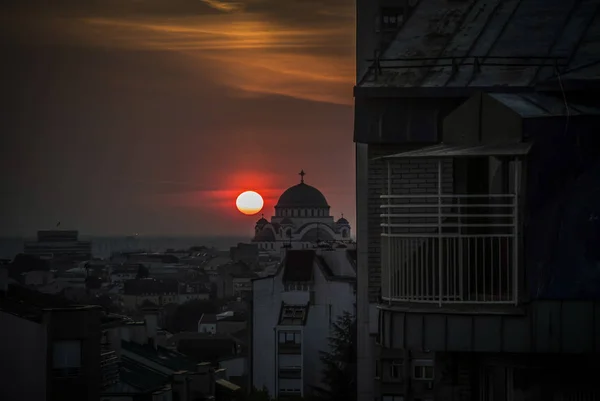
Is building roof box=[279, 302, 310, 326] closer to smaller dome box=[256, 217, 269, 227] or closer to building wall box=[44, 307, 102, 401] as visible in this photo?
building wall box=[44, 307, 102, 401]

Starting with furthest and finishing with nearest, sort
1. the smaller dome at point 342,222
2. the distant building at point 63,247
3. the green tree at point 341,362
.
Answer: the smaller dome at point 342,222 → the distant building at point 63,247 → the green tree at point 341,362

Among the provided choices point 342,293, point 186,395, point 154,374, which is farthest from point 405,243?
point 342,293

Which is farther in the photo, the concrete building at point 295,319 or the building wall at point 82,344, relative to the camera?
the concrete building at point 295,319

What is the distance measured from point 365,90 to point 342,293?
49.2 metres

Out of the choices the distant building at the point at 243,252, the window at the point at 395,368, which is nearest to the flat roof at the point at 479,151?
the window at the point at 395,368

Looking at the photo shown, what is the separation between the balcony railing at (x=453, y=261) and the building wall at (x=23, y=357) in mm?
20369

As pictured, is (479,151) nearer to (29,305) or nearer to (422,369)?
(422,369)

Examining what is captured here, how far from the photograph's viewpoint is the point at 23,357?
28438 millimetres

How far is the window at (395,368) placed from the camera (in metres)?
31.3

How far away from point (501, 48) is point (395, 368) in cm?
2157

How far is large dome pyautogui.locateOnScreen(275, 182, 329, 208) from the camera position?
186000 millimetres

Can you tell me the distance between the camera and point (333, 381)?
4444 cm

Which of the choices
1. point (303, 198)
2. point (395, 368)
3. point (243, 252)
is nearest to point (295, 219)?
point (303, 198)

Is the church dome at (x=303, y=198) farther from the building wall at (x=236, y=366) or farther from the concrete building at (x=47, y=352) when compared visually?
the concrete building at (x=47, y=352)
